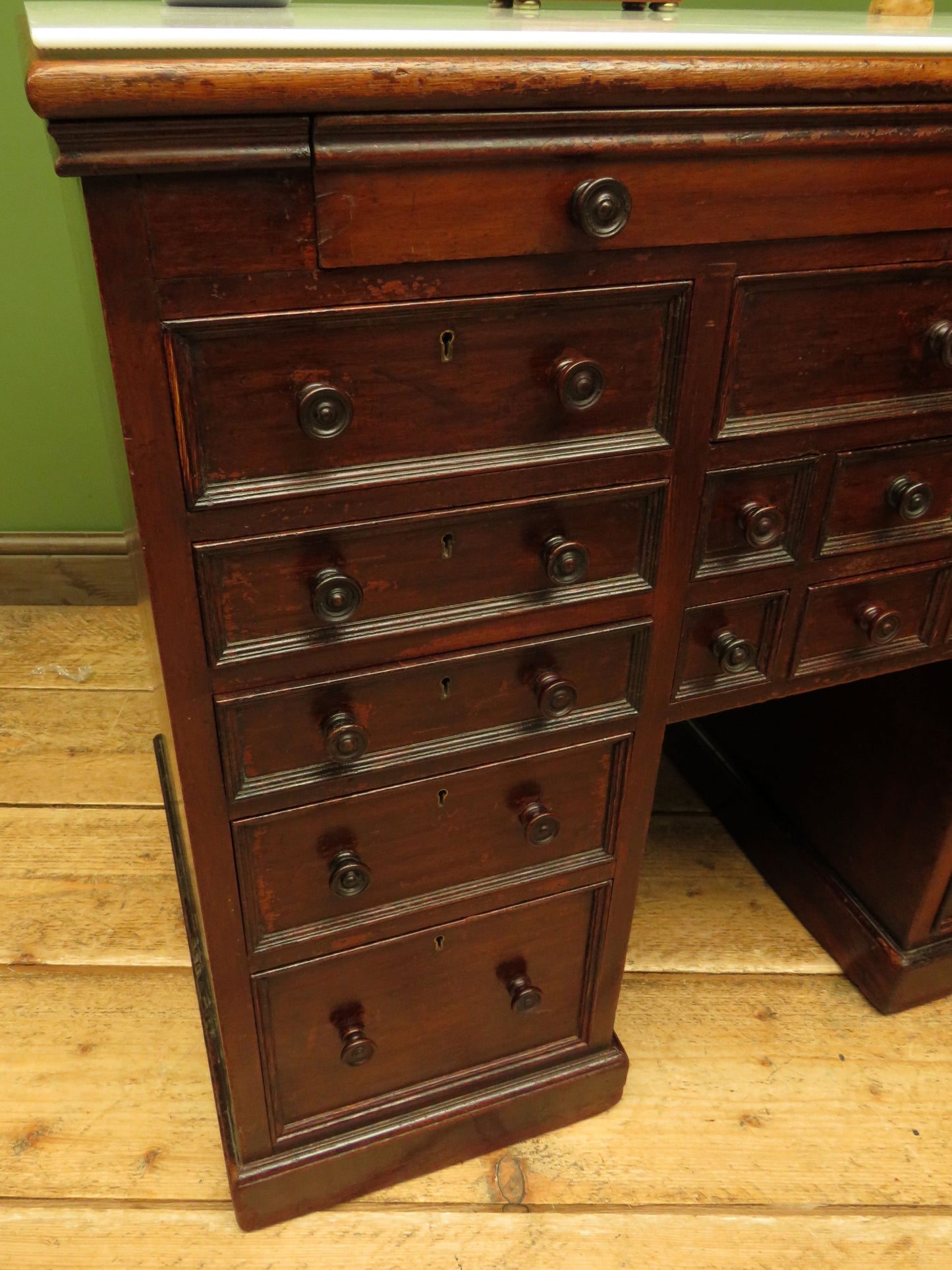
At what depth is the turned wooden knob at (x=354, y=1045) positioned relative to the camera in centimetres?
94

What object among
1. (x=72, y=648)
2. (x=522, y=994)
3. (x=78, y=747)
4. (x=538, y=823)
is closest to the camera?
(x=538, y=823)

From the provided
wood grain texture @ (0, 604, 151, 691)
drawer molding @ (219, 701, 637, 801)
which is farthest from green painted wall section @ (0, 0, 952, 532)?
drawer molding @ (219, 701, 637, 801)

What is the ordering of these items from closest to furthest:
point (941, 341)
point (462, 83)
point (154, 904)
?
point (462, 83) → point (941, 341) → point (154, 904)

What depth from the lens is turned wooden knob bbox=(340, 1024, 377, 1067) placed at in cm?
94

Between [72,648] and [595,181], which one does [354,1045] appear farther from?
[72,648]

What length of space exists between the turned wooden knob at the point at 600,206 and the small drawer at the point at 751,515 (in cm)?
21

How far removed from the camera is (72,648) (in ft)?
6.02

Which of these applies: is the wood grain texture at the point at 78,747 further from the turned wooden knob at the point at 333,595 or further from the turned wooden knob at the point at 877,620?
the turned wooden knob at the point at 877,620

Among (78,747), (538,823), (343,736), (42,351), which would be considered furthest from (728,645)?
(42,351)

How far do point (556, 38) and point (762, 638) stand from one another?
19.9 inches

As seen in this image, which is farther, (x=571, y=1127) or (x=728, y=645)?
(x=571, y=1127)

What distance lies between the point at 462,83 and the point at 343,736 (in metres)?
0.44

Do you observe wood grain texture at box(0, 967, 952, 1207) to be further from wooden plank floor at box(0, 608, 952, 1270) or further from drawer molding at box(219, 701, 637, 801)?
drawer molding at box(219, 701, 637, 801)

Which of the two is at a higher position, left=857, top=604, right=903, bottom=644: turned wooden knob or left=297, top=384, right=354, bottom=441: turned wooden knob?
left=297, top=384, right=354, bottom=441: turned wooden knob
